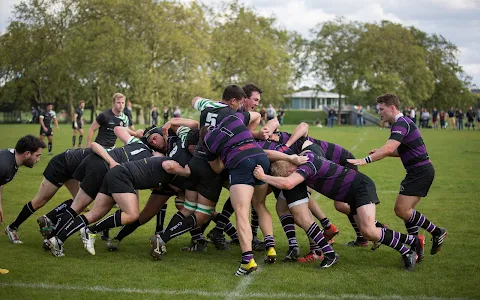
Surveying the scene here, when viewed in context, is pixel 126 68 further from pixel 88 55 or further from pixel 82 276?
pixel 82 276

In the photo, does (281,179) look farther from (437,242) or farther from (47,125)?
(47,125)

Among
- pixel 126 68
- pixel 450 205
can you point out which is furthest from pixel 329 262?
pixel 126 68

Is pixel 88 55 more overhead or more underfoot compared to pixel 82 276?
more overhead

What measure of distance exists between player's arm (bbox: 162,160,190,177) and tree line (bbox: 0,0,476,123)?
1885 inches

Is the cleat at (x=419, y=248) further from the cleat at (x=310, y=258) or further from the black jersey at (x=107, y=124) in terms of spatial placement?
the black jersey at (x=107, y=124)

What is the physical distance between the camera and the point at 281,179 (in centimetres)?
707

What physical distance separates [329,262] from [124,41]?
50929mm

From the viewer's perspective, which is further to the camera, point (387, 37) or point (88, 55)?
point (387, 37)

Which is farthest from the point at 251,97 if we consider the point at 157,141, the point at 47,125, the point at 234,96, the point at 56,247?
the point at 47,125

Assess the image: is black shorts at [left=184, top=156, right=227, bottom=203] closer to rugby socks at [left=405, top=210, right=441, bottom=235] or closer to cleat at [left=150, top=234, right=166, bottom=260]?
cleat at [left=150, top=234, right=166, bottom=260]

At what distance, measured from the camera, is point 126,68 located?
180ft

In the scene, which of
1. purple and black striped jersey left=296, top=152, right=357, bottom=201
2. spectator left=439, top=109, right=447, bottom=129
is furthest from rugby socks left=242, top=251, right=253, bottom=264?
spectator left=439, top=109, right=447, bottom=129

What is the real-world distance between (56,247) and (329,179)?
3.55 meters

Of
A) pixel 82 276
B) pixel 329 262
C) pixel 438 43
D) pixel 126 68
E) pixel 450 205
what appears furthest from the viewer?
pixel 438 43
